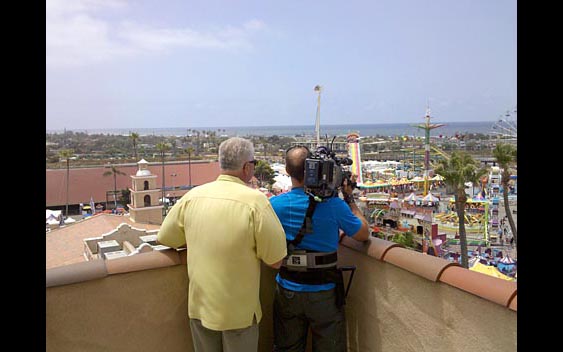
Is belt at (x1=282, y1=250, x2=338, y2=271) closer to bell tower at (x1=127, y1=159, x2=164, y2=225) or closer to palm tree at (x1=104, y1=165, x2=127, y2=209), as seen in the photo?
bell tower at (x1=127, y1=159, x2=164, y2=225)

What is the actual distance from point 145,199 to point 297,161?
36181 mm

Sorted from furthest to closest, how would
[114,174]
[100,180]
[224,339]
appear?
[100,180] < [114,174] < [224,339]

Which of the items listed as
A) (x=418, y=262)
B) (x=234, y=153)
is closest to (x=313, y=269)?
(x=418, y=262)

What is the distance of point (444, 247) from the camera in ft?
107

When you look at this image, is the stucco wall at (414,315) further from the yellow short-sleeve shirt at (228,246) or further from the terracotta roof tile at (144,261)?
the terracotta roof tile at (144,261)

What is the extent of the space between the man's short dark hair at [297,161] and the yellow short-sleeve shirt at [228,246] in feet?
1.00

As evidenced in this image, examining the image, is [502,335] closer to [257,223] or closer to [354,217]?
[354,217]

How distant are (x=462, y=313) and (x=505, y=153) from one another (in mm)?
21862

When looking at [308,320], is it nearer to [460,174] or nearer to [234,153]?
[234,153]

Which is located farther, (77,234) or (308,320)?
(77,234)

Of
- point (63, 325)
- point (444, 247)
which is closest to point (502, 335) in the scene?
point (63, 325)

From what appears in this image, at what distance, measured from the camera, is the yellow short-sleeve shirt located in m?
1.81

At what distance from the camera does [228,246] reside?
1806mm

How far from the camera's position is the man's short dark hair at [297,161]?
7.04 ft
